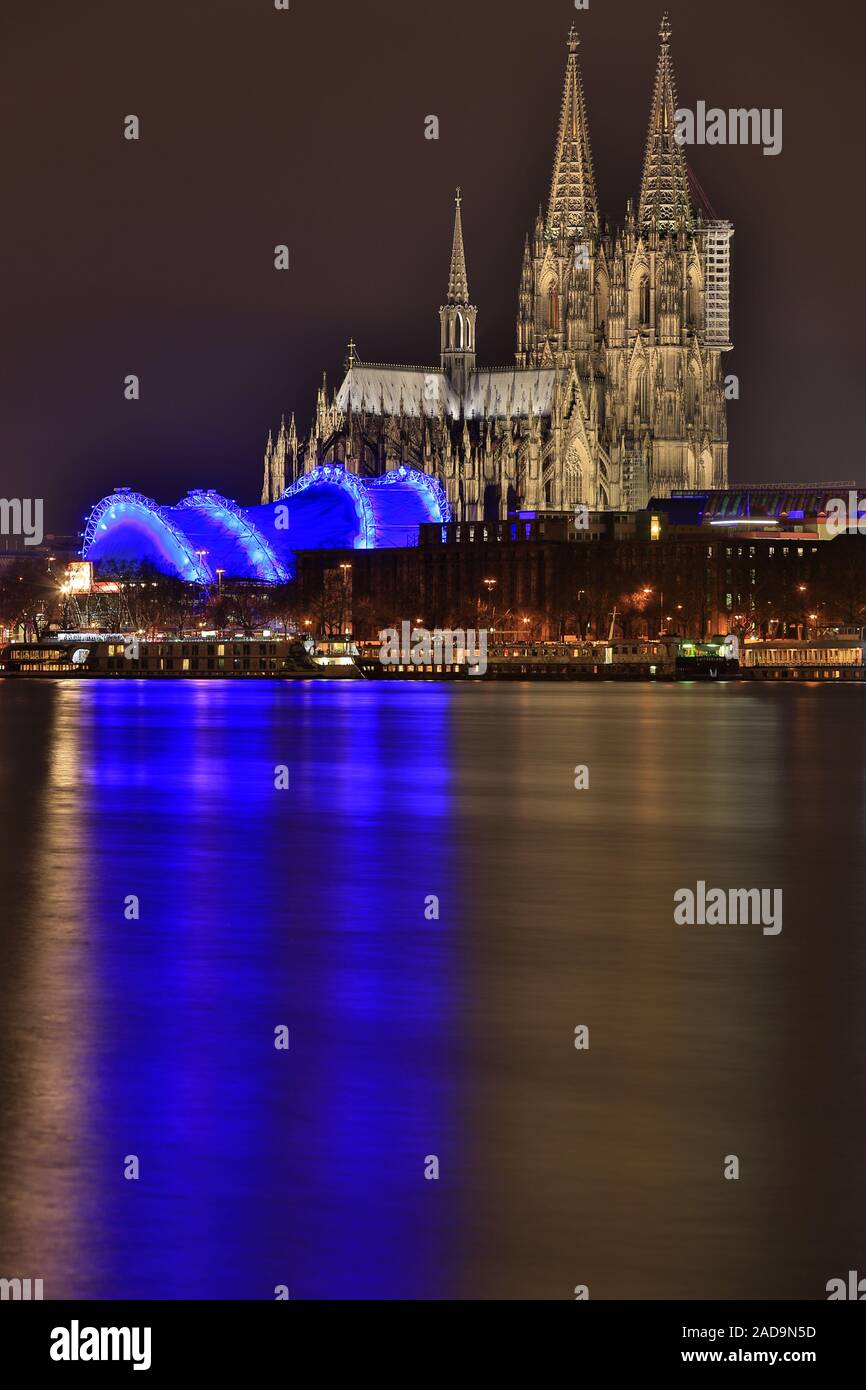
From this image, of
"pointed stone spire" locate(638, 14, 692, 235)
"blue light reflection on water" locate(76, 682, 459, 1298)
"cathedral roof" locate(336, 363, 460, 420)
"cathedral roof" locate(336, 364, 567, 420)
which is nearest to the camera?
"blue light reflection on water" locate(76, 682, 459, 1298)

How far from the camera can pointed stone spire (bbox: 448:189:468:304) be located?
7672 inches

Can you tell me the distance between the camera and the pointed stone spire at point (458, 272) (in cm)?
19488

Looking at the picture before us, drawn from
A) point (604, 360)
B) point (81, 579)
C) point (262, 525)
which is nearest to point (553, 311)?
point (604, 360)

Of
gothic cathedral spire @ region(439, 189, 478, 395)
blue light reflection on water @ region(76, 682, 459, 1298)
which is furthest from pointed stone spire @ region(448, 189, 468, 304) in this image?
blue light reflection on water @ region(76, 682, 459, 1298)

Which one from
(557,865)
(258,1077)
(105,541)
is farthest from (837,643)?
(258,1077)

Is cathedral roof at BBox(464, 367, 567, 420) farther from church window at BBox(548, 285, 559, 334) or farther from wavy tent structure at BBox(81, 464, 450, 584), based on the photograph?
wavy tent structure at BBox(81, 464, 450, 584)

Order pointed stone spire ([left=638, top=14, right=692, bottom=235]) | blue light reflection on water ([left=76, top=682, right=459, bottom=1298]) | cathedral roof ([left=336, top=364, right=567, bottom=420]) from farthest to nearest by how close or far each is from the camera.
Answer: cathedral roof ([left=336, top=364, right=567, bottom=420])
pointed stone spire ([left=638, top=14, right=692, bottom=235])
blue light reflection on water ([left=76, top=682, right=459, bottom=1298])

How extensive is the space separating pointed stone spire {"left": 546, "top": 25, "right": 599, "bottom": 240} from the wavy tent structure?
22061 millimetres

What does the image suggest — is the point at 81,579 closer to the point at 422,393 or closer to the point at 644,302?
the point at 422,393

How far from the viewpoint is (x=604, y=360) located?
578ft

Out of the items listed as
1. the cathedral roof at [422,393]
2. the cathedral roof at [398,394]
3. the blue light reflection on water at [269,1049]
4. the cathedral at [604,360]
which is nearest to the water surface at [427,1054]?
the blue light reflection on water at [269,1049]

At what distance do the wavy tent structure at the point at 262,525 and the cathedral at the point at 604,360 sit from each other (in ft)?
15.0

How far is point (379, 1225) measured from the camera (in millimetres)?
11961

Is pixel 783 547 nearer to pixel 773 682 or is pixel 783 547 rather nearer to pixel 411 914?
pixel 773 682
